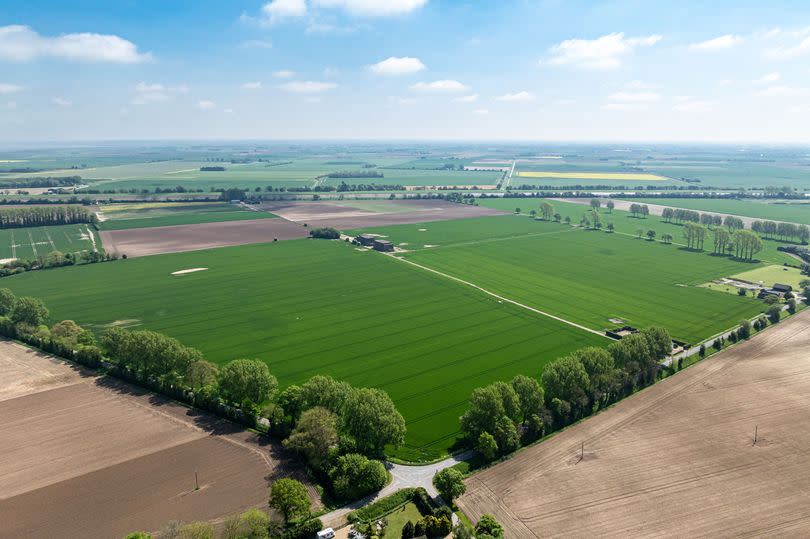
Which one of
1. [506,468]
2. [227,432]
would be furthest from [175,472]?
[506,468]

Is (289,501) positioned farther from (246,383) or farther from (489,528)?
(246,383)

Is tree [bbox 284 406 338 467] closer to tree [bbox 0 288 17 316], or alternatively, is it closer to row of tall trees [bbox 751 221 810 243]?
tree [bbox 0 288 17 316]

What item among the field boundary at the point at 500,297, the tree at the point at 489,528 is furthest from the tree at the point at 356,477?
the field boundary at the point at 500,297

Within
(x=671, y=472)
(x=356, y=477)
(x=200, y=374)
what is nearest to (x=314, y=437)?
(x=356, y=477)

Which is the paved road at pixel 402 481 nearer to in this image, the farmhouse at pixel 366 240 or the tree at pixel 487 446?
the tree at pixel 487 446

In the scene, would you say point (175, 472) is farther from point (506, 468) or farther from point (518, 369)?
point (518, 369)

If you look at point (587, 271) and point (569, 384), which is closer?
point (569, 384)
